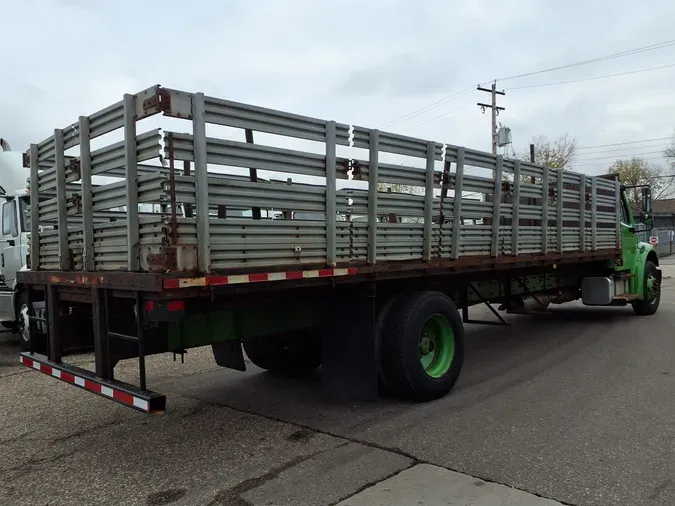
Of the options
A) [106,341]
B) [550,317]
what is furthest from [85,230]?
[550,317]

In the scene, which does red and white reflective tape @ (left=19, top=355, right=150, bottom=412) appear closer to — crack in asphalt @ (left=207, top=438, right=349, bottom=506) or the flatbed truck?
the flatbed truck

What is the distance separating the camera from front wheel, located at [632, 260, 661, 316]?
11164 millimetres

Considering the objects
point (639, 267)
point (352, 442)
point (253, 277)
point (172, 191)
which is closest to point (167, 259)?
point (172, 191)

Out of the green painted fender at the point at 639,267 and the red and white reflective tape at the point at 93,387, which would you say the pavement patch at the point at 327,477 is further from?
the green painted fender at the point at 639,267

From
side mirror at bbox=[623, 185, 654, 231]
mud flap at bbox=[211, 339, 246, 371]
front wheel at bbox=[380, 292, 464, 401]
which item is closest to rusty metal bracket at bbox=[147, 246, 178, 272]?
mud flap at bbox=[211, 339, 246, 371]

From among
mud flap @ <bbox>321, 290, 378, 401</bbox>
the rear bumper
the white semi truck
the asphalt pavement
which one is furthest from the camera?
the white semi truck

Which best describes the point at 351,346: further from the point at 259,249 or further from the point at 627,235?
the point at 627,235

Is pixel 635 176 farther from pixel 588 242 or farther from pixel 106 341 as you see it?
pixel 106 341

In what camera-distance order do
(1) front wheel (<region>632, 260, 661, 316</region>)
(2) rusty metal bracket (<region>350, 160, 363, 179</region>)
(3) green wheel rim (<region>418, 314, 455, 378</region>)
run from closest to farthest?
(2) rusty metal bracket (<region>350, 160, 363, 179</region>) < (3) green wheel rim (<region>418, 314, 455, 378</region>) < (1) front wheel (<region>632, 260, 661, 316</region>)

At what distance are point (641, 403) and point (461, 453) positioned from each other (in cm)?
228

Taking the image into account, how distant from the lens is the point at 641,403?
17.5ft

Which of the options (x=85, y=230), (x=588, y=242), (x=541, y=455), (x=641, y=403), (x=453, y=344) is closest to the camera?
(x=541, y=455)

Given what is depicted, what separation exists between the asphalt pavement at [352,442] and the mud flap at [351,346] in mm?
233

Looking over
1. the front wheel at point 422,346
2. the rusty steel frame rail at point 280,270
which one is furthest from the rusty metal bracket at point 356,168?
the front wheel at point 422,346
